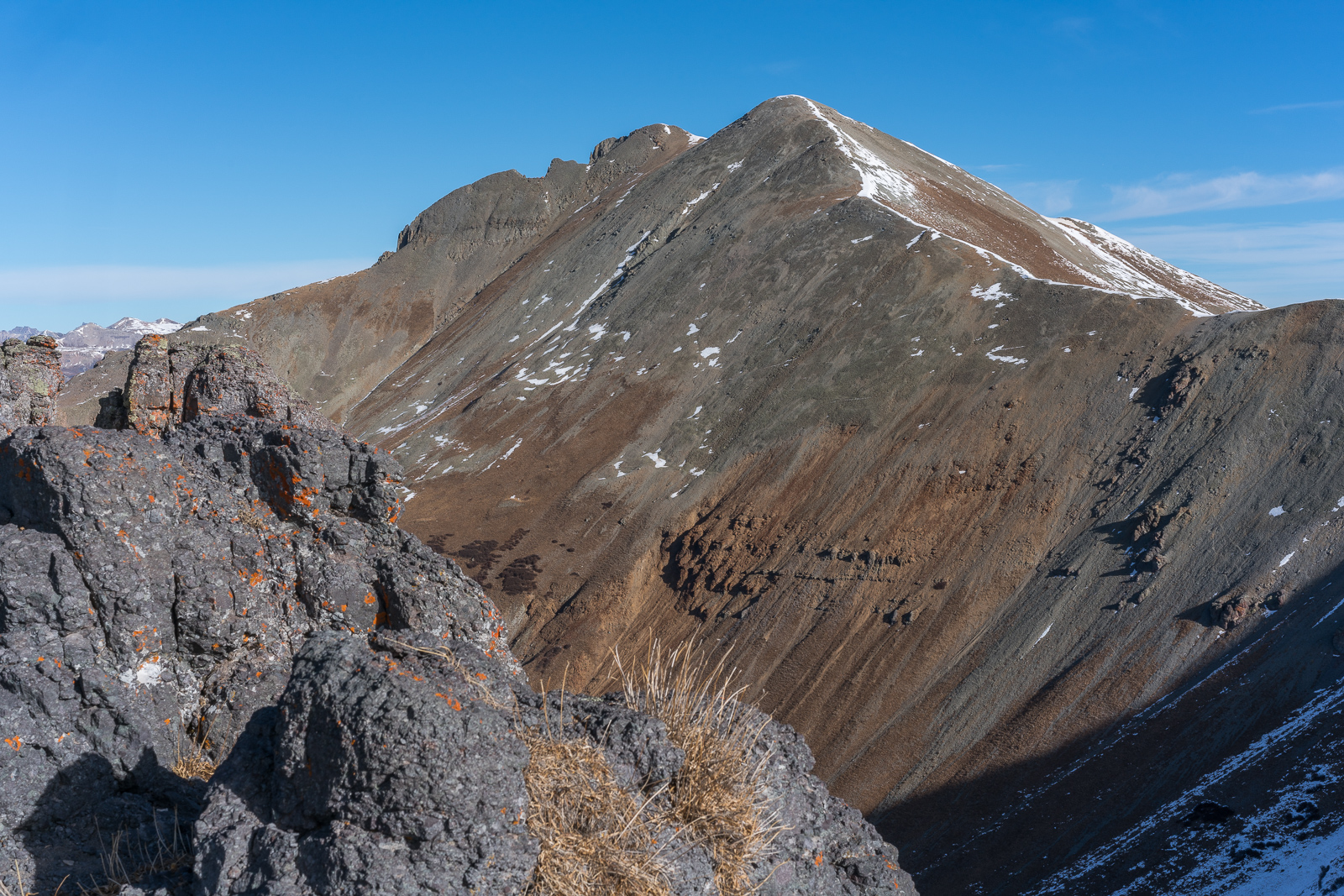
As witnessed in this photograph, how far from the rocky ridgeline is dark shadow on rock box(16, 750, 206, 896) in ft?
0.04

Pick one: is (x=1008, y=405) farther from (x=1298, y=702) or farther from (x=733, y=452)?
(x=1298, y=702)

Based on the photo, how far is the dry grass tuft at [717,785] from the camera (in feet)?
13.1

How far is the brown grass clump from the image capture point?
3520 millimetres

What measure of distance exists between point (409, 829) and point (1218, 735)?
17.3 metres

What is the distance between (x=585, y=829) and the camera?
3719 mm

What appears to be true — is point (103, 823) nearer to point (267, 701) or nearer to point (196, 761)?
point (196, 761)

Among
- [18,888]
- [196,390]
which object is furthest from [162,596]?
[196,390]

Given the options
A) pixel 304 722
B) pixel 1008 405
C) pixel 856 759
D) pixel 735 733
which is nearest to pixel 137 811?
pixel 304 722

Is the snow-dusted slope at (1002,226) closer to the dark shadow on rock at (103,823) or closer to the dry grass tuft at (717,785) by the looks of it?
the dry grass tuft at (717,785)

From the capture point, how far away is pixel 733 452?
104 feet

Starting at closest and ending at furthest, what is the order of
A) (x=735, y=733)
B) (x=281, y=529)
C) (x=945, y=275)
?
(x=735, y=733), (x=281, y=529), (x=945, y=275)

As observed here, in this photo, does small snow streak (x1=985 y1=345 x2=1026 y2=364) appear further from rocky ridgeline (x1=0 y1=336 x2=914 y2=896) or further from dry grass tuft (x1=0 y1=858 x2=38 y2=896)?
dry grass tuft (x1=0 y1=858 x2=38 y2=896)

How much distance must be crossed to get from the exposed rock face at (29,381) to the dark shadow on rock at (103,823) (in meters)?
7.21

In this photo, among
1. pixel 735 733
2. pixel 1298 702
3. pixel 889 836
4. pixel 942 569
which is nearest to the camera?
pixel 735 733
